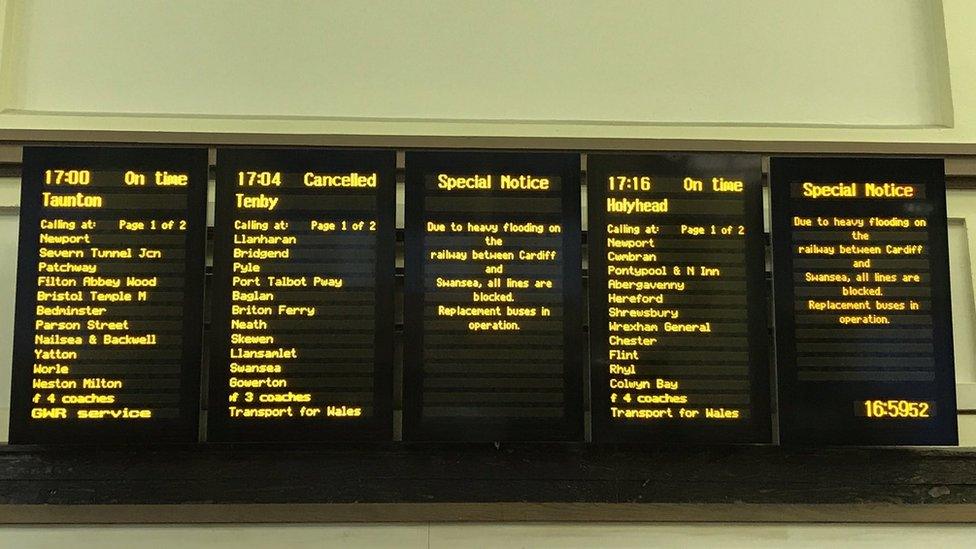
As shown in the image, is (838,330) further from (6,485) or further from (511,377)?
(6,485)

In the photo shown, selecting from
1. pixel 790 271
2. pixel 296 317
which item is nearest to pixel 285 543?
pixel 296 317

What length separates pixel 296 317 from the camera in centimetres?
238

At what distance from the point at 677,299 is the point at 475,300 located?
0.70m

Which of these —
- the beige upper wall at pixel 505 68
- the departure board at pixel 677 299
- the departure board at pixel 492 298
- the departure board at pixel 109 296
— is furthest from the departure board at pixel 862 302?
the departure board at pixel 109 296

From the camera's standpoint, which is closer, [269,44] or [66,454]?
[66,454]

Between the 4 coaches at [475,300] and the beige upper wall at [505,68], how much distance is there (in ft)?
0.93

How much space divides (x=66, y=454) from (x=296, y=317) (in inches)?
37.5

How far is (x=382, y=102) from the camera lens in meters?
2.67

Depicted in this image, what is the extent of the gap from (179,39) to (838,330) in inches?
103

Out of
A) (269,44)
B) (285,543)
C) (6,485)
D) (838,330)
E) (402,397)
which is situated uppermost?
(269,44)

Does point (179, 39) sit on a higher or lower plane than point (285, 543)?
higher

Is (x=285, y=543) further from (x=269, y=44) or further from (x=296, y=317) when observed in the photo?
(x=269, y=44)

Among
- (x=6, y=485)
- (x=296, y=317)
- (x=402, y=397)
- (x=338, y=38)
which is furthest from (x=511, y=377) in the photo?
(x=6, y=485)

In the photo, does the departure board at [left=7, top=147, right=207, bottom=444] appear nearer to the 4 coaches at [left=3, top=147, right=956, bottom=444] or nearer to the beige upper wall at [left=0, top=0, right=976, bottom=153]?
the 4 coaches at [left=3, top=147, right=956, bottom=444]
